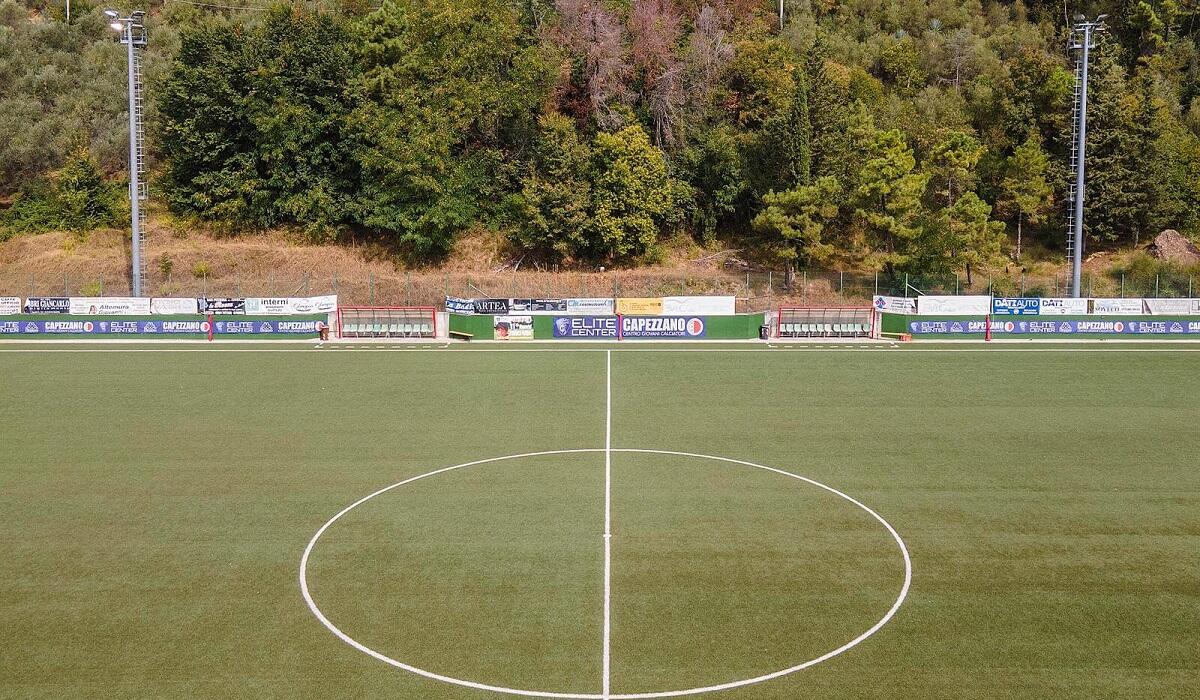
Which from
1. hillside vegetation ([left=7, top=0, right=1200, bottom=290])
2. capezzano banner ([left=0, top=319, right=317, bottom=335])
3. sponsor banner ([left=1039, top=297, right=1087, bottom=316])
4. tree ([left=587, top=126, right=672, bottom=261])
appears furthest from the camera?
hillside vegetation ([left=7, top=0, right=1200, bottom=290])

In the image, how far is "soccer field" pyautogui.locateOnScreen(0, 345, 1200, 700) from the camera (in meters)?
12.5

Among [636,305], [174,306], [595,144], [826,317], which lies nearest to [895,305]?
[826,317]

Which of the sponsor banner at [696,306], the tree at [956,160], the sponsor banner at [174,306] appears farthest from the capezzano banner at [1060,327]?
the sponsor banner at [174,306]

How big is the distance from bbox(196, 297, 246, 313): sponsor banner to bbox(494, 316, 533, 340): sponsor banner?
15667 millimetres

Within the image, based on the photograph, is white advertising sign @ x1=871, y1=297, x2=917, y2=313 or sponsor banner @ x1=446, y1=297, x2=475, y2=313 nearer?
white advertising sign @ x1=871, y1=297, x2=917, y2=313

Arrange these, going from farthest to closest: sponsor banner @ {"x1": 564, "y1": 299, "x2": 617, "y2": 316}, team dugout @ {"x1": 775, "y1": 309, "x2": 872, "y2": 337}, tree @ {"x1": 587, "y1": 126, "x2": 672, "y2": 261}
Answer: tree @ {"x1": 587, "y1": 126, "x2": 672, "y2": 261}
sponsor banner @ {"x1": 564, "y1": 299, "x2": 617, "y2": 316}
team dugout @ {"x1": 775, "y1": 309, "x2": 872, "y2": 337}

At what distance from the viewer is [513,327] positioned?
161 ft

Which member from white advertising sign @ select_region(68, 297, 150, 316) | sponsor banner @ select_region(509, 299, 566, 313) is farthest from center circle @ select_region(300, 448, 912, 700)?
white advertising sign @ select_region(68, 297, 150, 316)

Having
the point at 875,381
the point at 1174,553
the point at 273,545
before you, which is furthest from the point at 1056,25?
the point at 273,545

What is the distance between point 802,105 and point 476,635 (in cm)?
6036

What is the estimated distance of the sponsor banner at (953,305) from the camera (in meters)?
51.8

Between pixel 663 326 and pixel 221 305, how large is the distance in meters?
26.0

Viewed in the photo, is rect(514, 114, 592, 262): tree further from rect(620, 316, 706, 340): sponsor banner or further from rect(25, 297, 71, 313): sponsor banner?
rect(25, 297, 71, 313): sponsor banner

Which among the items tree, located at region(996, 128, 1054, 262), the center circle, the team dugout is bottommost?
the center circle
